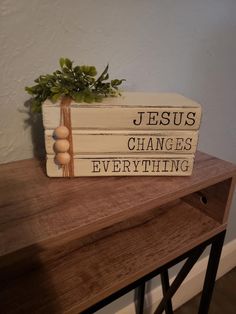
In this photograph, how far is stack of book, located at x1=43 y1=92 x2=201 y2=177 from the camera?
1.64ft

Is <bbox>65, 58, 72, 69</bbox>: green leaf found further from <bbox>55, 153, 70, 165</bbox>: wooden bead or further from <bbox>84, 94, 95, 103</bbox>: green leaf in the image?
<bbox>55, 153, 70, 165</bbox>: wooden bead

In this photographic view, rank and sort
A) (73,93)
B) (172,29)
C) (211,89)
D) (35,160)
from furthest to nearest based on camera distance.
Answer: (211,89), (172,29), (35,160), (73,93)

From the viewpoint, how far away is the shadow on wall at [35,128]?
2.04 ft

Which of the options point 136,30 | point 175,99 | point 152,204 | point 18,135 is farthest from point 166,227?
point 136,30

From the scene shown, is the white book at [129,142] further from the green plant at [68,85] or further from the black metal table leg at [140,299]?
the black metal table leg at [140,299]

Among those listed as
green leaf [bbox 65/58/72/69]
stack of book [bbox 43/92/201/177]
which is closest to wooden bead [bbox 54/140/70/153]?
stack of book [bbox 43/92/201/177]

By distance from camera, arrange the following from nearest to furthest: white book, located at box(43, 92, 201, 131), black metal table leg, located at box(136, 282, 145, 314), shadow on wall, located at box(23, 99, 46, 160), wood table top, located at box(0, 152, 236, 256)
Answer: wood table top, located at box(0, 152, 236, 256) < white book, located at box(43, 92, 201, 131) < shadow on wall, located at box(23, 99, 46, 160) < black metal table leg, located at box(136, 282, 145, 314)

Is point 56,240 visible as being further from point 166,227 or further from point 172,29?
point 172,29

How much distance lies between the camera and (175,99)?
57cm

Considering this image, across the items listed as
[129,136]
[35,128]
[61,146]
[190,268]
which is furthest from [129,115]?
[190,268]

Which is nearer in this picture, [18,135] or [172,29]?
[18,135]

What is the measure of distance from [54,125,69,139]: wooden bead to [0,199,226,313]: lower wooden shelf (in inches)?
9.8

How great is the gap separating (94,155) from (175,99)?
22cm

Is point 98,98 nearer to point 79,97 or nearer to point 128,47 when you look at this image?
point 79,97
